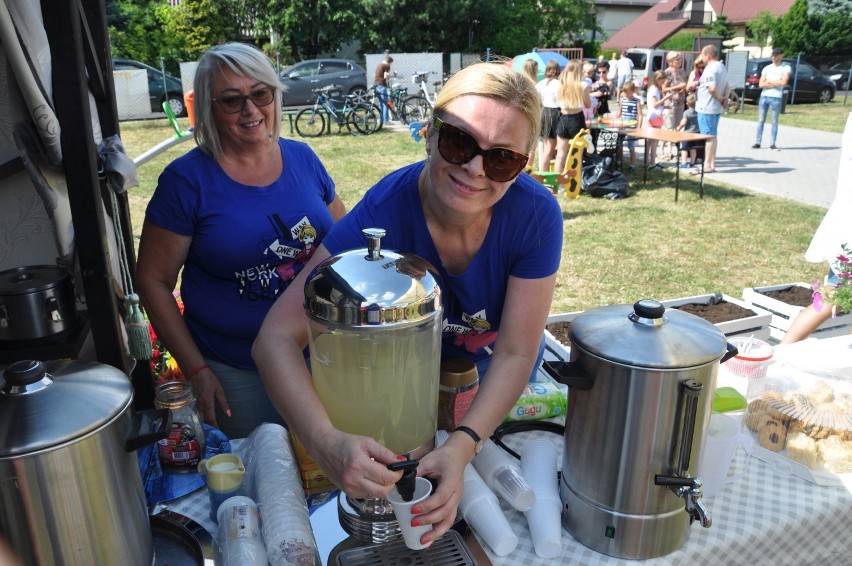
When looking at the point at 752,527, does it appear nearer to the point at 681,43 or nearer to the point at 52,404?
the point at 52,404

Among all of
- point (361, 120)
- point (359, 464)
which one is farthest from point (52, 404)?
point (361, 120)

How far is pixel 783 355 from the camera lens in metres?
2.11

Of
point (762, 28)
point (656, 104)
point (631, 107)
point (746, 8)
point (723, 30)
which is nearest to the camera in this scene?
point (631, 107)

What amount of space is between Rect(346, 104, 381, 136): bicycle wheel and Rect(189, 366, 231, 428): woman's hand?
11.3 metres

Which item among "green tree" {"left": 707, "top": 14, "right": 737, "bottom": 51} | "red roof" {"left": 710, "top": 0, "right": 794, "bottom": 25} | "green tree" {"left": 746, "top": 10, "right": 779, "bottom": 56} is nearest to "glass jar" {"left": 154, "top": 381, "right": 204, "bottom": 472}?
"green tree" {"left": 746, "top": 10, "right": 779, "bottom": 56}

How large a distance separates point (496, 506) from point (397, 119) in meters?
14.4

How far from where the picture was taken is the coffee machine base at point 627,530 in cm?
127

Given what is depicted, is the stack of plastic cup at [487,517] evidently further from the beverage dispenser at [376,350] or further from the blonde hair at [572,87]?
the blonde hair at [572,87]

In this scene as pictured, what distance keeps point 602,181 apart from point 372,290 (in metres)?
7.69

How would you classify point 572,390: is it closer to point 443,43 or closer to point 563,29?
point 443,43

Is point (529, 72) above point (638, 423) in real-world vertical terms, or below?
above

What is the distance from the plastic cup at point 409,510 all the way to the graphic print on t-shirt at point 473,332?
56cm

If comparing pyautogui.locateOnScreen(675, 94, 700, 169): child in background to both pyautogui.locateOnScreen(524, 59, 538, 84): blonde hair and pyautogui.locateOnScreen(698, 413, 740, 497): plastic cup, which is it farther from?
pyautogui.locateOnScreen(698, 413, 740, 497): plastic cup

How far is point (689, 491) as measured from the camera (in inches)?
46.2
